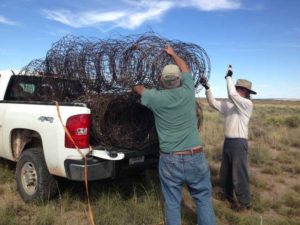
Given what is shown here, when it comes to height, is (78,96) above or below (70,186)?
above

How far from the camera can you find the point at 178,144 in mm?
4223

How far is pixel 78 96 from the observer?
605cm

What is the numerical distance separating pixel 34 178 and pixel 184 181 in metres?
2.61

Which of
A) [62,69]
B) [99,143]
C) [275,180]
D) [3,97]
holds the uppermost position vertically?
[62,69]

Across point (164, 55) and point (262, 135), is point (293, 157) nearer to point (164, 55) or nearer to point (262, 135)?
point (262, 135)

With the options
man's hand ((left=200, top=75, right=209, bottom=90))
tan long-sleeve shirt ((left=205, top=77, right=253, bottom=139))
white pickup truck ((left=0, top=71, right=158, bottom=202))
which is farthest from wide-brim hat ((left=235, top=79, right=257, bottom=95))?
white pickup truck ((left=0, top=71, right=158, bottom=202))

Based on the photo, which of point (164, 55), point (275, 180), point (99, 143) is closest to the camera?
point (164, 55)

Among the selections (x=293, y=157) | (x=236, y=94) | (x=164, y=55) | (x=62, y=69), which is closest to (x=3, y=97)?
(x=62, y=69)

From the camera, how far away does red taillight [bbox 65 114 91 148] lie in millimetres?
5090

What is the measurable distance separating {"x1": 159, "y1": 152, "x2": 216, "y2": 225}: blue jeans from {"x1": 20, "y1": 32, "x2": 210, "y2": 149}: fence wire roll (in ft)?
3.44

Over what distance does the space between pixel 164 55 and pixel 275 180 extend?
464cm

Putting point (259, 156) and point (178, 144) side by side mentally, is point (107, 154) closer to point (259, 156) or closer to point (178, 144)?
point (178, 144)

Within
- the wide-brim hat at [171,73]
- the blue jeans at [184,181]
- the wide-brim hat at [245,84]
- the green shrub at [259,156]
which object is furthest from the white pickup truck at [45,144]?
the green shrub at [259,156]

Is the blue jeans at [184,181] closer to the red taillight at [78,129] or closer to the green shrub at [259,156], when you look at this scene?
the red taillight at [78,129]
